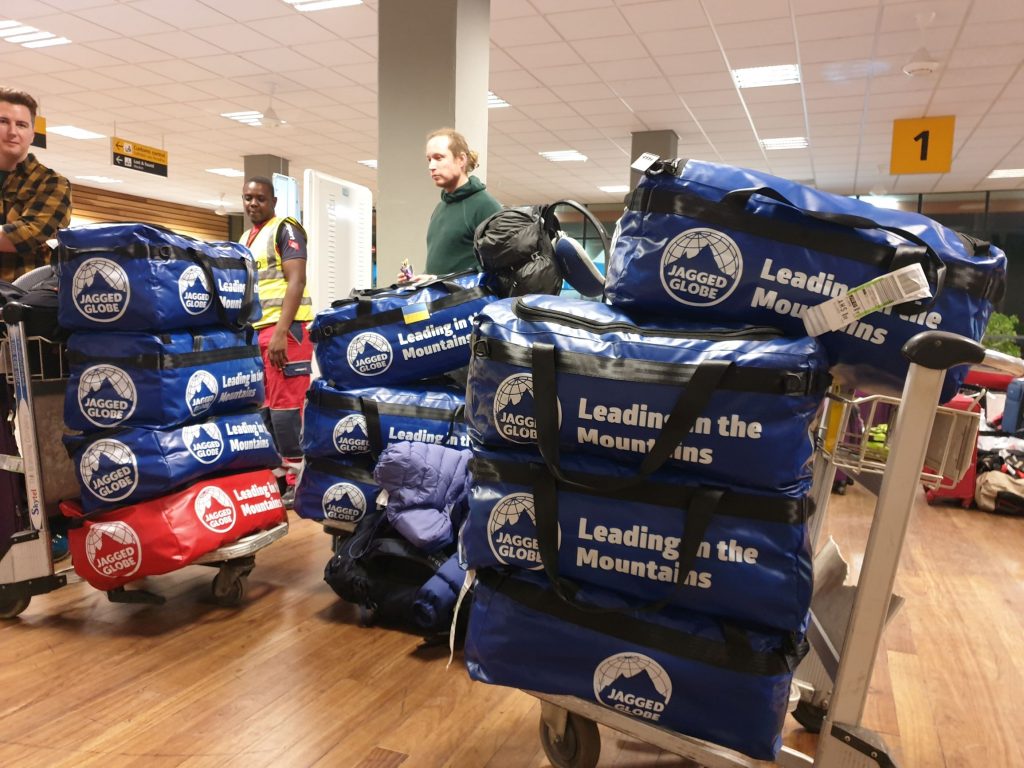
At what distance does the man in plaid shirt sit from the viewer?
2.64m

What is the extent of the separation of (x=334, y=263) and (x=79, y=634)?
13.3ft

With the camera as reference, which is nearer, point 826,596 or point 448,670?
point 826,596

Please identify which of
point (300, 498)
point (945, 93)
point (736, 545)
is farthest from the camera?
point (945, 93)

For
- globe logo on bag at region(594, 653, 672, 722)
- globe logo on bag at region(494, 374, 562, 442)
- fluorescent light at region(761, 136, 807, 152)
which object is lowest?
globe logo on bag at region(594, 653, 672, 722)

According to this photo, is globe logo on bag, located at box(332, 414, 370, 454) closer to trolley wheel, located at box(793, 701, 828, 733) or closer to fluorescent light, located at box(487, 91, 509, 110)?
trolley wheel, located at box(793, 701, 828, 733)

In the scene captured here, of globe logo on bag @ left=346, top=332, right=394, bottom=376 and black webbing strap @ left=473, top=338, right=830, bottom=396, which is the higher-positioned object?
black webbing strap @ left=473, top=338, right=830, bottom=396

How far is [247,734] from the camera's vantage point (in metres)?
1.67

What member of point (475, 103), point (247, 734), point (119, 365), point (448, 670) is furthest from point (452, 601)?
point (475, 103)

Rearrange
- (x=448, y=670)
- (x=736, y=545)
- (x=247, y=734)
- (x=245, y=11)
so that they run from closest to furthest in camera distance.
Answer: (x=736, y=545), (x=247, y=734), (x=448, y=670), (x=245, y=11)

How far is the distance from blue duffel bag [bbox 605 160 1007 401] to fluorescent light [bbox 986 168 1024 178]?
11.4 meters

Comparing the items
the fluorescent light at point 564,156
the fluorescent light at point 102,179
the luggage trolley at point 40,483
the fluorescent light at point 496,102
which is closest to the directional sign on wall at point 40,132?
the fluorescent light at point 496,102

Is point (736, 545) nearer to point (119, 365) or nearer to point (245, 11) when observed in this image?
point (119, 365)

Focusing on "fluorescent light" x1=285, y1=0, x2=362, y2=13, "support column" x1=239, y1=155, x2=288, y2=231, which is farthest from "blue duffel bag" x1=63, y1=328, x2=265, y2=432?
"support column" x1=239, y1=155, x2=288, y2=231

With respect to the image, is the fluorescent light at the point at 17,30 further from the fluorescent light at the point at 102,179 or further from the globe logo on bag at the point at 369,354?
the fluorescent light at the point at 102,179
